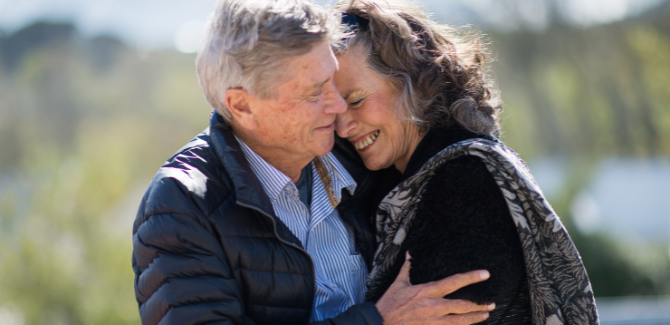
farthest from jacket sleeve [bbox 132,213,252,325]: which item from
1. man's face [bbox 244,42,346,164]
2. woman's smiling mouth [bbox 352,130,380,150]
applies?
woman's smiling mouth [bbox 352,130,380,150]

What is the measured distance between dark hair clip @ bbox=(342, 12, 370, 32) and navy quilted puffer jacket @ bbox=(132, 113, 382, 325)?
72cm

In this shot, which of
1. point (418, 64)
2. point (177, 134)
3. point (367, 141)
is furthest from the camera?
point (177, 134)

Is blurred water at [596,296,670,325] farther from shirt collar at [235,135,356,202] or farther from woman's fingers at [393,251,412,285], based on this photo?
shirt collar at [235,135,356,202]

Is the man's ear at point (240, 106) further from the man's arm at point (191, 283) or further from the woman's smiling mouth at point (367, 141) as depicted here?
the woman's smiling mouth at point (367, 141)

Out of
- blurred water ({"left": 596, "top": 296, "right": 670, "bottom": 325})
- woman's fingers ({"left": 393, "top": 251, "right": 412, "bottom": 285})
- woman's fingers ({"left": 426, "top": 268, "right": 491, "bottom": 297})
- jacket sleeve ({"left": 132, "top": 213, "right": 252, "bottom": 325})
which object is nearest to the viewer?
jacket sleeve ({"left": 132, "top": 213, "right": 252, "bottom": 325})

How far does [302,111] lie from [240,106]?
0.74 feet

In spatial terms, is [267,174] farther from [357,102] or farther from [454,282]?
[454,282]

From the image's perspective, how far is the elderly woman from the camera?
72.7 inches

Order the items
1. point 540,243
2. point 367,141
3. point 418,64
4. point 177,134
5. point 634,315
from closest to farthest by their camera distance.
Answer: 1. point 540,243
2. point 418,64
3. point 367,141
4. point 634,315
5. point 177,134

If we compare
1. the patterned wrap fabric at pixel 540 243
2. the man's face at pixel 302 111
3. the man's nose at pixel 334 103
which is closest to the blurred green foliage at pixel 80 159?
the man's face at pixel 302 111

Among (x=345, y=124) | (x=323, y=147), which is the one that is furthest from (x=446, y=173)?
(x=345, y=124)

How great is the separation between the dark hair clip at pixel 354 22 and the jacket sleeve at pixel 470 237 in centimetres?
76

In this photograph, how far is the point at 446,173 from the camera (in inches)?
77.5

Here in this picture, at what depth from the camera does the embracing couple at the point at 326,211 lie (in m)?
1.74
